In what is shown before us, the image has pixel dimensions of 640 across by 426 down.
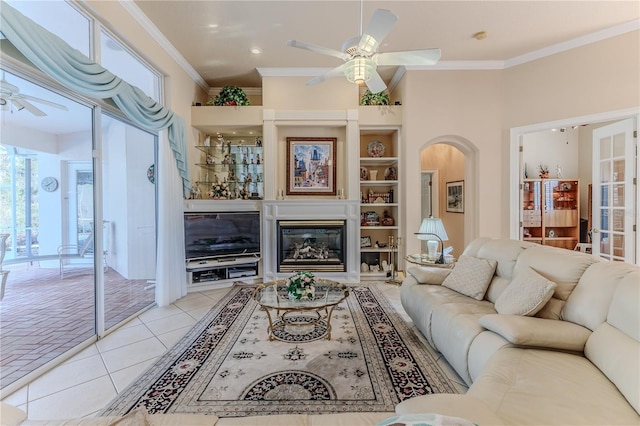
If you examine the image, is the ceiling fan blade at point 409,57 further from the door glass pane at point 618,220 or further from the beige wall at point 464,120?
the door glass pane at point 618,220

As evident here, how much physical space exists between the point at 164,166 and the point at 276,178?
166 centimetres

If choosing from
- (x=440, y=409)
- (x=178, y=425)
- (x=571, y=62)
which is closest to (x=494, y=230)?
(x=571, y=62)

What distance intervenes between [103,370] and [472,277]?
10.6ft

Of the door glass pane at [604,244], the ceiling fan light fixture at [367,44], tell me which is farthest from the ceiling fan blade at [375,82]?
the door glass pane at [604,244]

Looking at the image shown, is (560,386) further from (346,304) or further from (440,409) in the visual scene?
(346,304)

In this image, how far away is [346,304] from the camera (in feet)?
11.8

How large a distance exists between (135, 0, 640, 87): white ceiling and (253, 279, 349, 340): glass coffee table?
120 inches

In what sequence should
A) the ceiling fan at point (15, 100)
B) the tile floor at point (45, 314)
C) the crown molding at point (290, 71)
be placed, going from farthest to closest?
1. the crown molding at point (290, 71)
2. the tile floor at point (45, 314)
3. the ceiling fan at point (15, 100)

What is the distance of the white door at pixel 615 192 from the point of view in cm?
347

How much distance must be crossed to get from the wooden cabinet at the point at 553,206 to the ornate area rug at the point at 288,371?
15.9ft

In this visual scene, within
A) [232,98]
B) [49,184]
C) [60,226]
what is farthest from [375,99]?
[60,226]

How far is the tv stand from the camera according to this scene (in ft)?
13.9

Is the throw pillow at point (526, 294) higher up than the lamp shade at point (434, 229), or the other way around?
the lamp shade at point (434, 229)

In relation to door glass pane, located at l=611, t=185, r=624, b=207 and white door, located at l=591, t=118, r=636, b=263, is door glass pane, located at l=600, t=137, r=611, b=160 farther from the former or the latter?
door glass pane, located at l=611, t=185, r=624, b=207
